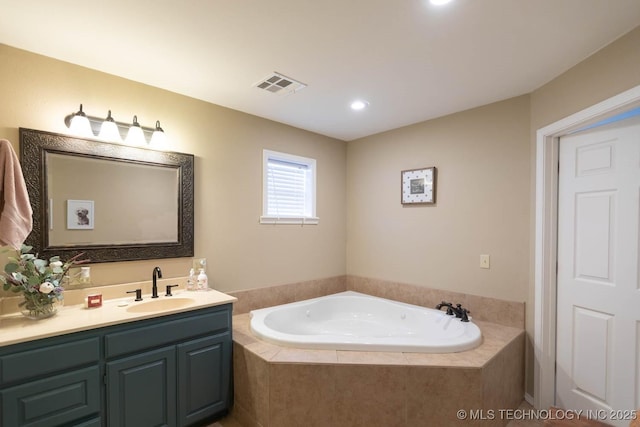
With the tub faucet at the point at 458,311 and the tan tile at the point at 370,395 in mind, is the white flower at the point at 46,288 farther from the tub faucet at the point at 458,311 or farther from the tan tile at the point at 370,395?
the tub faucet at the point at 458,311

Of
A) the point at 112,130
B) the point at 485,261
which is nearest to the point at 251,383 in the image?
the point at 112,130

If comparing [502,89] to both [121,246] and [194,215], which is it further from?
[121,246]

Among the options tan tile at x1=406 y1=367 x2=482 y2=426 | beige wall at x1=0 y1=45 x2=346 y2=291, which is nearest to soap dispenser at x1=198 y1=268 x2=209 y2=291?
beige wall at x1=0 y1=45 x2=346 y2=291

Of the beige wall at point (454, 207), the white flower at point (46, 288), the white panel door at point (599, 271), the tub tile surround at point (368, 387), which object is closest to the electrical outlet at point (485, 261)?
the beige wall at point (454, 207)

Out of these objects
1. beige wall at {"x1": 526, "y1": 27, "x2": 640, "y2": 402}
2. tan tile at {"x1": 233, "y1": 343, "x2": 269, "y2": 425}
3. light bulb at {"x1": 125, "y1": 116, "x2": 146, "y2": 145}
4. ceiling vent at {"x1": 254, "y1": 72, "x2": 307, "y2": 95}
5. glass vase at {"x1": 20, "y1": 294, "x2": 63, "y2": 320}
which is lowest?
tan tile at {"x1": 233, "y1": 343, "x2": 269, "y2": 425}

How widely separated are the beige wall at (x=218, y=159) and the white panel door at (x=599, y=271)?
2196mm

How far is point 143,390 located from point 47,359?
0.54 metres

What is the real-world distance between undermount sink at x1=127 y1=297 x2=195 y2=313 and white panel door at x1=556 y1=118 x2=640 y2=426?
2.72 meters

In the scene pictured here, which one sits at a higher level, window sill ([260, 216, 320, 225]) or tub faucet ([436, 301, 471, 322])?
window sill ([260, 216, 320, 225])

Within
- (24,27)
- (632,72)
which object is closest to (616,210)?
(632,72)

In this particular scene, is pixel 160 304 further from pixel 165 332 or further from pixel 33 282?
pixel 33 282

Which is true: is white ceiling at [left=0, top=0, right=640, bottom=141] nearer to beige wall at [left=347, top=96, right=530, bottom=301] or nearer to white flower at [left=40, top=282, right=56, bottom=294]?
beige wall at [left=347, top=96, right=530, bottom=301]

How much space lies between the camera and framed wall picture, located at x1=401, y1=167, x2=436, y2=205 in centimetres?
296

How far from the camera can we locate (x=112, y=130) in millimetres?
2074
